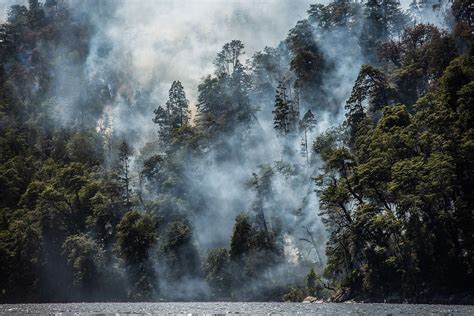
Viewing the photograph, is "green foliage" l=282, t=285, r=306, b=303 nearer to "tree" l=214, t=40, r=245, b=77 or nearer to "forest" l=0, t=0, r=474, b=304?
"forest" l=0, t=0, r=474, b=304

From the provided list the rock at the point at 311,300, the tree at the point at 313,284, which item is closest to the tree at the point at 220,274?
the tree at the point at 313,284

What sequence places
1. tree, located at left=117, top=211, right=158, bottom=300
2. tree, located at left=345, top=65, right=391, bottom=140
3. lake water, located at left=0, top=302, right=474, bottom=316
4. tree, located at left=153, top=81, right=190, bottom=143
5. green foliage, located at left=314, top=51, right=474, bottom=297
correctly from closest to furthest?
lake water, located at left=0, top=302, right=474, bottom=316, green foliage, located at left=314, top=51, right=474, bottom=297, tree, located at left=345, top=65, right=391, bottom=140, tree, located at left=117, top=211, right=158, bottom=300, tree, located at left=153, top=81, right=190, bottom=143

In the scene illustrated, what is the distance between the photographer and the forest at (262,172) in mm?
60500

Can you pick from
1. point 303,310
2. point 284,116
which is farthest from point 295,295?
point 284,116

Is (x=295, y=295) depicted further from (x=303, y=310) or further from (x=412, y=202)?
(x=303, y=310)

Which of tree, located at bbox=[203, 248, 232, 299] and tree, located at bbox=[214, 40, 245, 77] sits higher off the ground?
tree, located at bbox=[214, 40, 245, 77]

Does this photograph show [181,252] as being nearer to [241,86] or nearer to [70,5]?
[241,86]

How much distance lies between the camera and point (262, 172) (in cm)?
9719

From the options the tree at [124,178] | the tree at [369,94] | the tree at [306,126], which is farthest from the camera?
the tree at [124,178]

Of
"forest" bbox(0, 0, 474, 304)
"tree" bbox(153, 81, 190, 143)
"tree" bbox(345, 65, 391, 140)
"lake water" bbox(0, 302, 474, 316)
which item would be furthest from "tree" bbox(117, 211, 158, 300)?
"tree" bbox(153, 81, 190, 143)

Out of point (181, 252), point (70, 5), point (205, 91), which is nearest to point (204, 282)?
point (181, 252)

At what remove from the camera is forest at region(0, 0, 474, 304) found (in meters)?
Result: 60.5

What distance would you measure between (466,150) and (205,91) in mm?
84113

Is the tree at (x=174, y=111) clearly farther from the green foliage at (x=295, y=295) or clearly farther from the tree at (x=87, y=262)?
the green foliage at (x=295, y=295)
